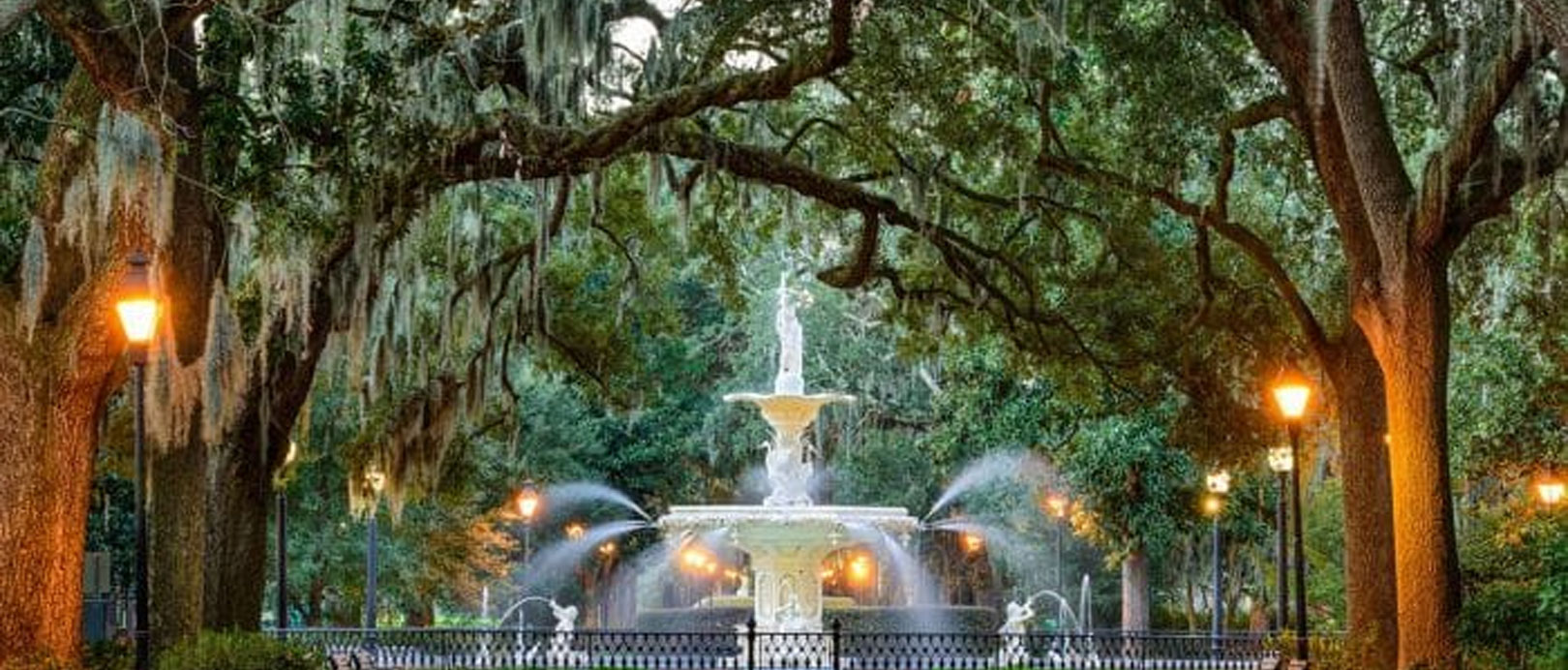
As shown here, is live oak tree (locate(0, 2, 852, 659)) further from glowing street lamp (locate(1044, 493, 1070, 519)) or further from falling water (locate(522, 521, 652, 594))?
falling water (locate(522, 521, 652, 594))

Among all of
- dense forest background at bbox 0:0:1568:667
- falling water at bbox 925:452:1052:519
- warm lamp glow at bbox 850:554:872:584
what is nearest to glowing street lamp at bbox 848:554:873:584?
warm lamp glow at bbox 850:554:872:584

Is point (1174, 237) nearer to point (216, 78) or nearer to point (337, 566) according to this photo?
point (216, 78)

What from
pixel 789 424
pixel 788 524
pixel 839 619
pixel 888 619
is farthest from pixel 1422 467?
pixel 888 619

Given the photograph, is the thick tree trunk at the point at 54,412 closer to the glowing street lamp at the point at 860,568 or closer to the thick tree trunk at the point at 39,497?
the thick tree trunk at the point at 39,497

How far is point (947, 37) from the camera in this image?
19.4 meters

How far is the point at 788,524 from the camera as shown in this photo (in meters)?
27.9

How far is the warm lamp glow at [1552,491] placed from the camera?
26703 millimetres

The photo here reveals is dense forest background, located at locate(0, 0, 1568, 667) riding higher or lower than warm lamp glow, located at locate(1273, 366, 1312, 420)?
higher

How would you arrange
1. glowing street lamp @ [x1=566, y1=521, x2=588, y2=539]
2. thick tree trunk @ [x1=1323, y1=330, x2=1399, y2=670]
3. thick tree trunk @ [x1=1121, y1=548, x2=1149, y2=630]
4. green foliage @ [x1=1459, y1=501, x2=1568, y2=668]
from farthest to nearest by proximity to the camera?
glowing street lamp @ [x1=566, y1=521, x2=588, y2=539]
thick tree trunk @ [x1=1121, y1=548, x2=1149, y2=630]
thick tree trunk @ [x1=1323, y1=330, x2=1399, y2=670]
green foliage @ [x1=1459, y1=501, x2=1568, y2=668]

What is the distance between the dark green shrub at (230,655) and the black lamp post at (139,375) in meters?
1.56

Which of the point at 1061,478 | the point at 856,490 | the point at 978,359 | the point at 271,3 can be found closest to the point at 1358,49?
the point at 271,3

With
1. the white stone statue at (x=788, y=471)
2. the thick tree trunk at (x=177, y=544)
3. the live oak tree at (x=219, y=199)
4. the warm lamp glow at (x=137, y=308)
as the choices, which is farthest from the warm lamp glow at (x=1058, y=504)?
the warm lamp glow at (x=137, y=308)

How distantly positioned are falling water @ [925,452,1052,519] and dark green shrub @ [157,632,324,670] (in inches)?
1090

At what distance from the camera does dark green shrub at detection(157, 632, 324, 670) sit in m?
14.1
